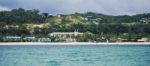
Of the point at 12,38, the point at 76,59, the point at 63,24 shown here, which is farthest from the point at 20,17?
the point at 76,59

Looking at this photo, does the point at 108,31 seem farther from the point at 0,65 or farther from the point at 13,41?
the point at 0,65

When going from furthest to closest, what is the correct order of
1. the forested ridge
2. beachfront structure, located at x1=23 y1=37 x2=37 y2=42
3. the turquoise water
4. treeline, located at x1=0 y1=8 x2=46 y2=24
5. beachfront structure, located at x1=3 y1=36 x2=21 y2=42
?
treeline, located at x1=0 y1=8 x2=46 y2=24 → the forested ridge → beachfront structure, located at x1=23 y1=37 x2=37 y2=42 → beachfront structure, located at x1=3 y1=36 x2=21 y2=42 → the turquoise water

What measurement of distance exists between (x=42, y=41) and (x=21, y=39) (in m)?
4.50

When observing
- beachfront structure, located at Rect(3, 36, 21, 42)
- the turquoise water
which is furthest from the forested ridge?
the turquoise water

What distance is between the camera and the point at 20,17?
122 m

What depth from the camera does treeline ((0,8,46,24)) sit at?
11819 cm

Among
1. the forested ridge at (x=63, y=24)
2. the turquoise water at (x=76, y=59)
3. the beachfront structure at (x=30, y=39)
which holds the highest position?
the forested ridge at (x=63, y=24)

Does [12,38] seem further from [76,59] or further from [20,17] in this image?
[76,59]

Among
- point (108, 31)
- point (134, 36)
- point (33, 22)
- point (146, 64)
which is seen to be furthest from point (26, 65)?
point (33, 22)

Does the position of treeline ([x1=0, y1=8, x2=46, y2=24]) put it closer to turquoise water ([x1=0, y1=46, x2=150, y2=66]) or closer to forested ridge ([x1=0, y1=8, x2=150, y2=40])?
forested ridge ([x1=0, y1=8, x2=150, y2=40])

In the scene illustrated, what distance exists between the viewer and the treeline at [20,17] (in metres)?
118

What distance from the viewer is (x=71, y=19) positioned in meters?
129

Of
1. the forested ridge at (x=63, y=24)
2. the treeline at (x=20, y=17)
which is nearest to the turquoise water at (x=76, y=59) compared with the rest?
the forested ridge at (x=63, y=24)

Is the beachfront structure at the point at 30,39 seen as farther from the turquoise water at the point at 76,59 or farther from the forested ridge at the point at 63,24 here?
the turquoise water at the point at 76,59
